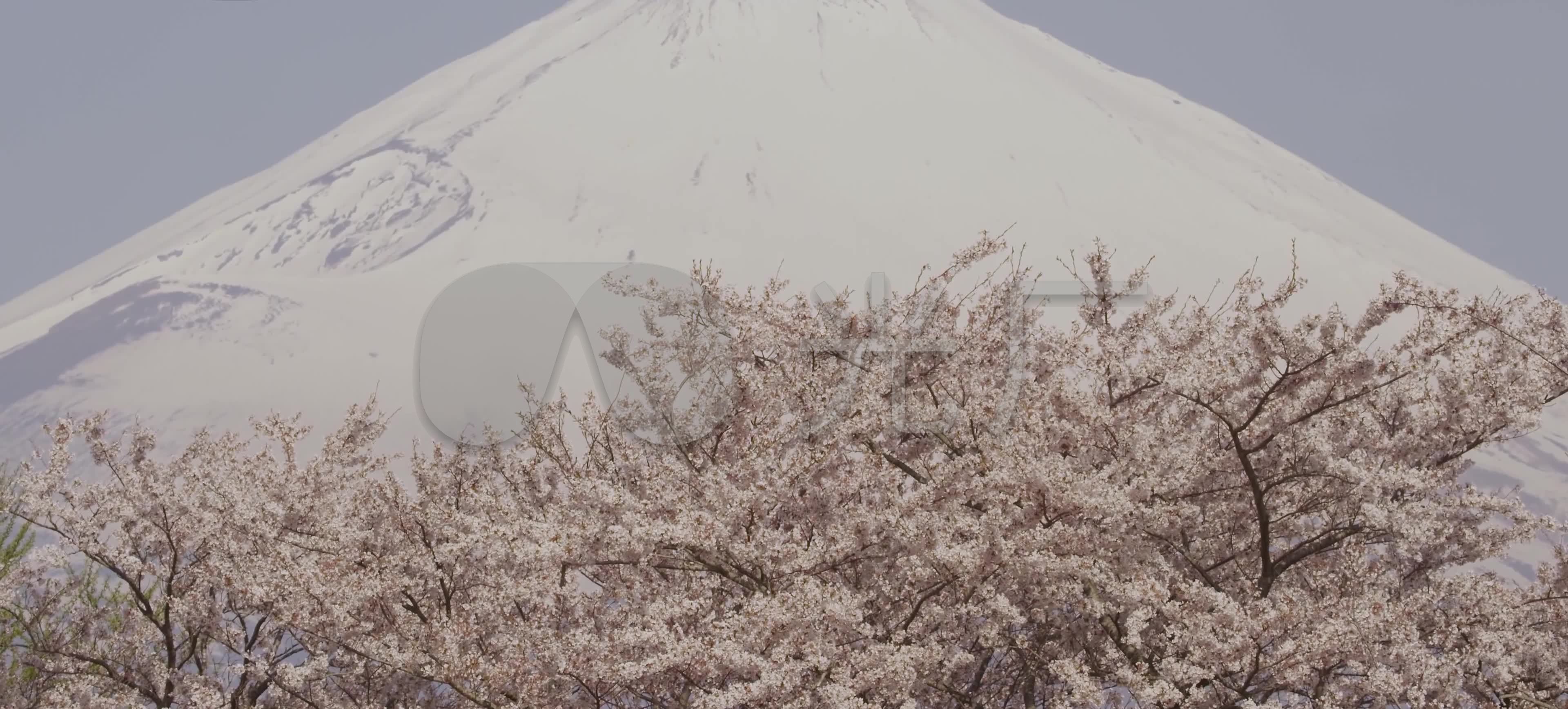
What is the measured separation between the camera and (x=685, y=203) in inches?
2926

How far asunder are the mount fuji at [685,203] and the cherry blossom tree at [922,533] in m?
51.7

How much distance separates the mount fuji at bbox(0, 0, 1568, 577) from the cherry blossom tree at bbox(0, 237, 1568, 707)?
170 ft

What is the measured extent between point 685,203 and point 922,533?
6917 centimetres

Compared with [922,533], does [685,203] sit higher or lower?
lower

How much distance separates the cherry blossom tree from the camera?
20.6ft

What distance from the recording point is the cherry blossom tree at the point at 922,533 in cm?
629

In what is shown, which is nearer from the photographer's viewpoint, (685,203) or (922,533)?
(922,533)

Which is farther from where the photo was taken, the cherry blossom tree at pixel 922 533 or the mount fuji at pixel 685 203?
the mount fuji at pixel 685 203

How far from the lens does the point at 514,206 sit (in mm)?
77875

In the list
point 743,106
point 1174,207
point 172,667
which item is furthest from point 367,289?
point 172,667

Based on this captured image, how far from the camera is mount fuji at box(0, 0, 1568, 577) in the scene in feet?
232

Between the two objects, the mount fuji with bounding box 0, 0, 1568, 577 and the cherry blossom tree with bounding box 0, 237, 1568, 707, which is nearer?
the cherry blossom tree with bounding box 0, 237, 1568, 707

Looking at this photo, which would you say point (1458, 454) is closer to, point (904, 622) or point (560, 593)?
point (904, 622)

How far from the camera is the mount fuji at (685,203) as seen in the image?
232ft
